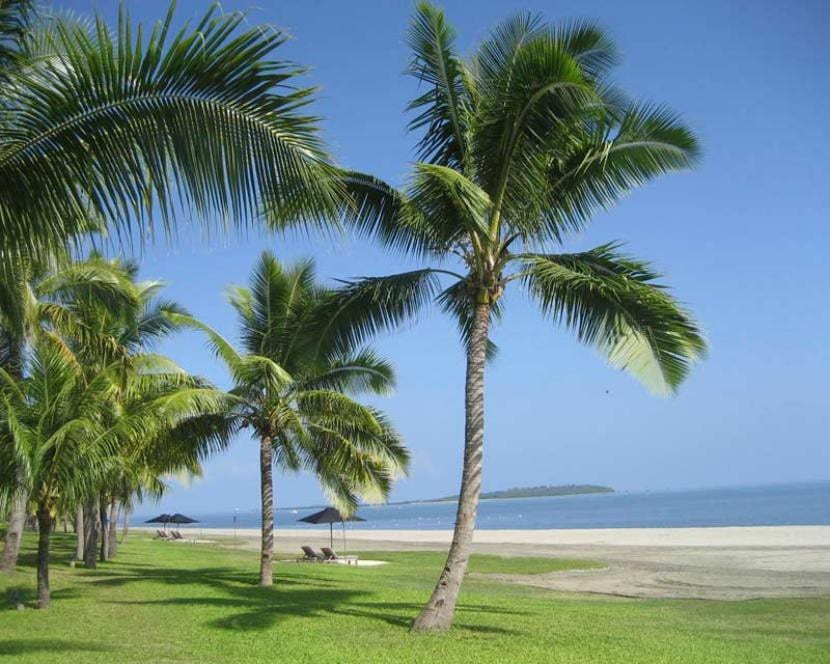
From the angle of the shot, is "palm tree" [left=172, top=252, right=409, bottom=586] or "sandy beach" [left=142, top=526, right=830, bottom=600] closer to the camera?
"palm tree" [left=172, top=252, right=409, bottom=586]

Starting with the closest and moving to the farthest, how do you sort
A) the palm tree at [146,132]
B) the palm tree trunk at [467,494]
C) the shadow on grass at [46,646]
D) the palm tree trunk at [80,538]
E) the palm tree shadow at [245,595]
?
the palm tree at [146,132] → the shadow on grass at [46,646] → the palm tree trunk at [467,494] → the palm tree shadow at [245,595] → the palm tree trunk at [80,538]

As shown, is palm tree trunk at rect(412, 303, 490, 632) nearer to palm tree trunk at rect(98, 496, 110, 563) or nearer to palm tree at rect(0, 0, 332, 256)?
palm tree at rect(0, 0, 332, 256)

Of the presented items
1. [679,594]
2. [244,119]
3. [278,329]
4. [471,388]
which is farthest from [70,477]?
[679,594]

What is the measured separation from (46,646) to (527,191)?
25.7 ft

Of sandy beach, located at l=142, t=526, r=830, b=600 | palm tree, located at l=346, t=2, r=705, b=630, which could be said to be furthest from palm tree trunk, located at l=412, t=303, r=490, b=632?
sandy beach, located at l=142, t=526, r=830, b=600

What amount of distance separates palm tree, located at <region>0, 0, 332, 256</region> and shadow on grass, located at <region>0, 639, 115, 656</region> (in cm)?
572

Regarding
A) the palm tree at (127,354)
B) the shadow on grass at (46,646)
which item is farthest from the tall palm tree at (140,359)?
the shadow on grass at (46,646)

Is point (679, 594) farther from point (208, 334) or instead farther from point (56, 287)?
point (56, 287)

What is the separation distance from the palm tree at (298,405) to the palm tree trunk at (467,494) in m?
5.49

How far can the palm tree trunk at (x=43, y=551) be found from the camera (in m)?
11.7

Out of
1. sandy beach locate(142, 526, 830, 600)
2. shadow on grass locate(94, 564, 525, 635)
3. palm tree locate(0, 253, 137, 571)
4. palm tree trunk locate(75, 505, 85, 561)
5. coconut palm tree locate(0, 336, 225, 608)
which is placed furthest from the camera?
palm tree trunk locate(75, 505, 85, 561)

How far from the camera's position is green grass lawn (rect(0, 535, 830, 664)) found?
916cm

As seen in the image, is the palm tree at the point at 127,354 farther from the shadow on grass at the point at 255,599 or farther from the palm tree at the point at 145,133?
the palm tree at the point at 145,133

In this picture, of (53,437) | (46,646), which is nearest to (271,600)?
(53,437)
